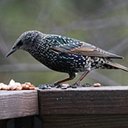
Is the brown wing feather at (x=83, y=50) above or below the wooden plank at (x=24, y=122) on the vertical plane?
above

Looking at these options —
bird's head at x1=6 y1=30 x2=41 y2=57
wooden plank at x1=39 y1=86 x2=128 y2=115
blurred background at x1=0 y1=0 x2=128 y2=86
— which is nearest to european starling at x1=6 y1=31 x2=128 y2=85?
bird's head at x1=6 y1=30 x2=41 y2=57

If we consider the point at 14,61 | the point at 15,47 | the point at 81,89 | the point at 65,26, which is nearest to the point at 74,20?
the point at 65,26

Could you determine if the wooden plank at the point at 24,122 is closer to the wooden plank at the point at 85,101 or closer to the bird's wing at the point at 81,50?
the wooden plank at the point at 85,101

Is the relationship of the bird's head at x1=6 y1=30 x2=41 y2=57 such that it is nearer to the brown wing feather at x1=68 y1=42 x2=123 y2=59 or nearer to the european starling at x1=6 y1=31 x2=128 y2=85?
the european starling at x1=6 y1=31 x2=128 y2=85

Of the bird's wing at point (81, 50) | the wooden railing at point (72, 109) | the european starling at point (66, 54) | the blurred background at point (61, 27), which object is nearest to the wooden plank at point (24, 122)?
the wooden railing at point (72, 109)

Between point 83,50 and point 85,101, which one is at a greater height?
point 83,50

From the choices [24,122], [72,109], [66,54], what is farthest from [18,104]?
[66,54]

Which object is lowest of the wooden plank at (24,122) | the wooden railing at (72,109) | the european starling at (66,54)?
the wooden plank at (24,122)

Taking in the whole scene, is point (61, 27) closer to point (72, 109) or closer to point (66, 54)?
point (66, 54)
